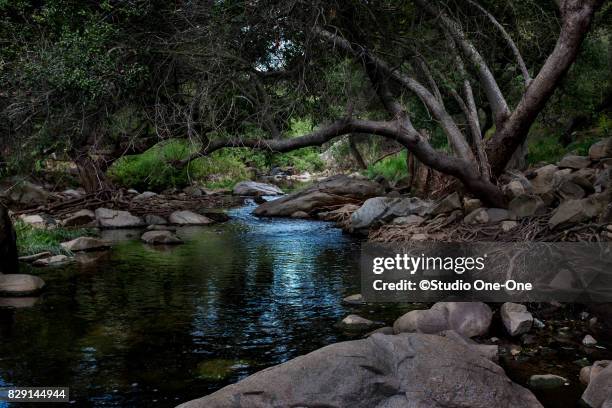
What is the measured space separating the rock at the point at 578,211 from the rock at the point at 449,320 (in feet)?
10.1

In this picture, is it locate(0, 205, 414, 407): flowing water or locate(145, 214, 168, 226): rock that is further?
locate(145, 214, 168, 226): rock

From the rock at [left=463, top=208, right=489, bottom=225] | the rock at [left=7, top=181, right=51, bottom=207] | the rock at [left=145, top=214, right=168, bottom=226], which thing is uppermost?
the rock at [left=7, top=181, right=51, bottom=207]

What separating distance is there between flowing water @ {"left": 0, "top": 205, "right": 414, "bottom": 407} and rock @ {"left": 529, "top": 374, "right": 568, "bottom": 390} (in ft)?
7.64

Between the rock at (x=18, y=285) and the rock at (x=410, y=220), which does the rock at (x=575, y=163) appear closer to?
the rock at (x=410, y=220)

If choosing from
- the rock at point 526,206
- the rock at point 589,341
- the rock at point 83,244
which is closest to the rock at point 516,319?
the rock at point 589,341

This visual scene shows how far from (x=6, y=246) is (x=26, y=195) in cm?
1016

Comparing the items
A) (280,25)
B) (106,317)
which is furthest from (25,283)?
(280,25)

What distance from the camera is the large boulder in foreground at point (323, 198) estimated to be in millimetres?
20078

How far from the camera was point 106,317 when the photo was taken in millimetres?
8484

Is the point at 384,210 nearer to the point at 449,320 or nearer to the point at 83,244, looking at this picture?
the point at 83,244

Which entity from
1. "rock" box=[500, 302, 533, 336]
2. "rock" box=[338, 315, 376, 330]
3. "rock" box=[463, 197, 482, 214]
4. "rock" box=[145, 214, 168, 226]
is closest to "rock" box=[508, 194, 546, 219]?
"rock" box=[463, 197, 482, 214]

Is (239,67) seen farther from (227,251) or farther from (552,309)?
(552,309)

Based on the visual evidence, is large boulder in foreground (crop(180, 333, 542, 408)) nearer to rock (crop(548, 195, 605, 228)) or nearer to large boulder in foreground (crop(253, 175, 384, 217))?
rock (crop(548, 195, 605, 228))

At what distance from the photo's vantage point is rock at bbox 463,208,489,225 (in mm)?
11936
